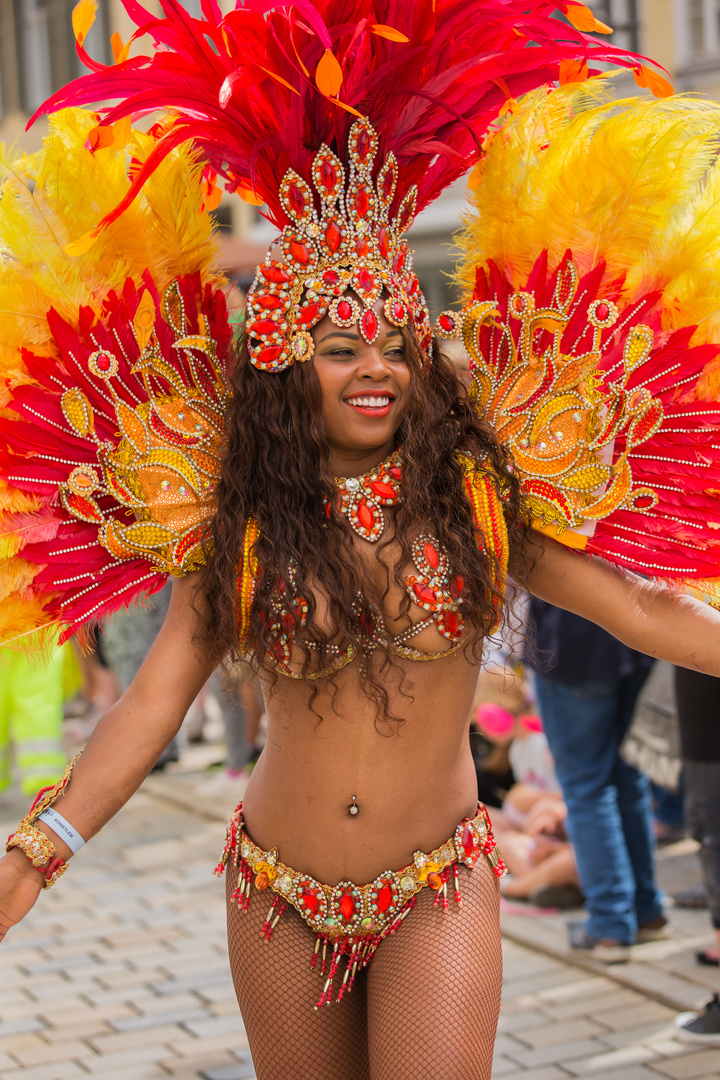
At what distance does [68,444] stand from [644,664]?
8.57 ft

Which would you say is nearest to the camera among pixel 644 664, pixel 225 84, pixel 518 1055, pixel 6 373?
pixel 225 84

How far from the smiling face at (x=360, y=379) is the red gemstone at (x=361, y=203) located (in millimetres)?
185

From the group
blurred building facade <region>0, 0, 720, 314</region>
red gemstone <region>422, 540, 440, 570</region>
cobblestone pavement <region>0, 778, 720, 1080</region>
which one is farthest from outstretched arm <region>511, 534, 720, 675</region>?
blurred building facade <region>0, 0, 720, 314</region>

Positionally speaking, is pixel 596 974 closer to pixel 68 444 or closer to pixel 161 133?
pixel 68 444

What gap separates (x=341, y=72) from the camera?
6.72 ft

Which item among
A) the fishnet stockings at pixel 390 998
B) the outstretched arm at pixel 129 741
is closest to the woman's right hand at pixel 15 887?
the outstretched arm at pixel 129 741

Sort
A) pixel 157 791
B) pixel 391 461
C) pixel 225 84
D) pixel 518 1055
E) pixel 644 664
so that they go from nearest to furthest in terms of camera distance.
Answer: pixel 225 84 < pixel 391 461 < pixel 518 1055 < pixel 644 664 < pixel 157 791

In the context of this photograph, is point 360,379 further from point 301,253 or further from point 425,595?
point 425,595

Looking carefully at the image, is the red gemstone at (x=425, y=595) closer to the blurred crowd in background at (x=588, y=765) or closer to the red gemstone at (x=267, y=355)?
the blurred crowd in background at (x=588, y=765)

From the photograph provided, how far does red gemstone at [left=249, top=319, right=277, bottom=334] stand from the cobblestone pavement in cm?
233

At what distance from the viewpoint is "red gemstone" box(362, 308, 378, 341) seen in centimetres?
213

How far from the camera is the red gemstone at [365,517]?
2.18 meters

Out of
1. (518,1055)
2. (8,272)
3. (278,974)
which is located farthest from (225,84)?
(518,1055)

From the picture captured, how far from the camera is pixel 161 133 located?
98.7 inches
